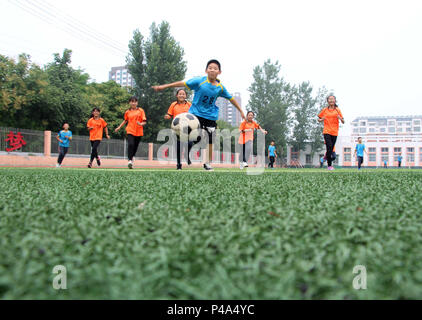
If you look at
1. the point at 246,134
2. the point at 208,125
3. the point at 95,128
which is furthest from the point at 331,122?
the point at 95,128

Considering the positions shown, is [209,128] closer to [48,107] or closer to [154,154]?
[154,154]

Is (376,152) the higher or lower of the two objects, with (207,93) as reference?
higher

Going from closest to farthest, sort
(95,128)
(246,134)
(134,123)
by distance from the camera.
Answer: (134,123), (95,128), (246,134)

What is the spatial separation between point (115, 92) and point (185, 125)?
32.3 meters

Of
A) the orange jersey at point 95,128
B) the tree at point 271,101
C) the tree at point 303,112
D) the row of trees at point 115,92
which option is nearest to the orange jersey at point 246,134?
the orange jersey at point 95,128

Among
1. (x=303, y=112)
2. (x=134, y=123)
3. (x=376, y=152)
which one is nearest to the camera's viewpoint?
(x=134, y=123)

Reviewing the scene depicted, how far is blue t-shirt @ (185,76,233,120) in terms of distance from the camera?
650 centimetres

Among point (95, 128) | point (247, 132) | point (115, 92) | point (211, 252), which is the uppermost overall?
point (115, 92)

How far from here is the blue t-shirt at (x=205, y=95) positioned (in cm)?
650

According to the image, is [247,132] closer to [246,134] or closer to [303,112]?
[246,134]

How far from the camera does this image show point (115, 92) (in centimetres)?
3594

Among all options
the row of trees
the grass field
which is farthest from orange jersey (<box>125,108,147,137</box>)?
the row of trees

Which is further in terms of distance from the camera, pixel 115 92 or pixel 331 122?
pixel 115 92

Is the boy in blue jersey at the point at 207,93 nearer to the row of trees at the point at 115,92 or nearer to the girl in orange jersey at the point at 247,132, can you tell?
the girl in orange jersey at the point at 247,132
